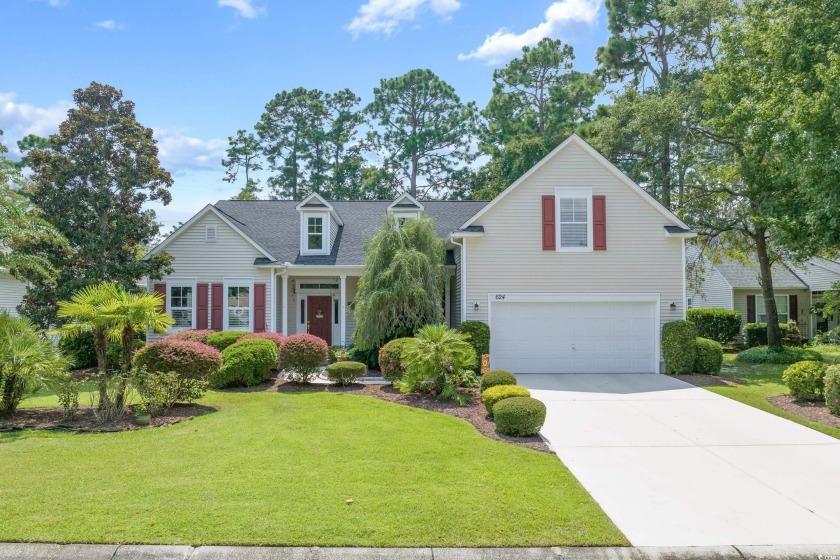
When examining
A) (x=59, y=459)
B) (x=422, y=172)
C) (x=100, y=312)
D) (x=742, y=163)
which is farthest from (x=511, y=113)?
(x=59, y=459)

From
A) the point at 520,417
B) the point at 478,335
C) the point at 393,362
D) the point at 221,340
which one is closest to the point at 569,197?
the point at 478,335

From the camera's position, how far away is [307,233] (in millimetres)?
19672

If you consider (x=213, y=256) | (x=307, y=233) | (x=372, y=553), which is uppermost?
(x=307, y=233)

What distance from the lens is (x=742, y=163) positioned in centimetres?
1845

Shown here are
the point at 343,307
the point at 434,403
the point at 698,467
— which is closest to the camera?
the point at 698,467

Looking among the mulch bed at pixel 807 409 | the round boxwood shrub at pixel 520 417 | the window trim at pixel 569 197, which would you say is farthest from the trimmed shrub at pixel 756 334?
the round boxwood shrub at pixel 520 417

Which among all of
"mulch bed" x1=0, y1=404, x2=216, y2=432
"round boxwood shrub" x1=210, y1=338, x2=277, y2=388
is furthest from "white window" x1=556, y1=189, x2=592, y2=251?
"mulch bed" x1=0, y1=404, x2=216, y2=432

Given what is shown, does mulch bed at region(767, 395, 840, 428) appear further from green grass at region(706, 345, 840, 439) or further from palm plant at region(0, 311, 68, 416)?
palm plant at region(0, 311, 68, 416)

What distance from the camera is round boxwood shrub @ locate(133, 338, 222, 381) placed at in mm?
10703

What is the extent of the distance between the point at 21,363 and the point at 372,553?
814 centimetres

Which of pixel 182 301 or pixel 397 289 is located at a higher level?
pixel 397 289

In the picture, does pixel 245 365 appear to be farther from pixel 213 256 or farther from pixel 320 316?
pixel 320 316

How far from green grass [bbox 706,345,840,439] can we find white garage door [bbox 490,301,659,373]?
2.58 metres

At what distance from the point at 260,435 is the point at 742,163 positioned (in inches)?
717
